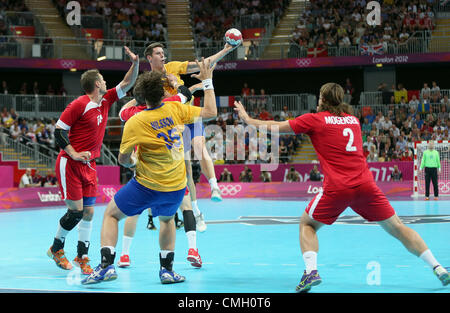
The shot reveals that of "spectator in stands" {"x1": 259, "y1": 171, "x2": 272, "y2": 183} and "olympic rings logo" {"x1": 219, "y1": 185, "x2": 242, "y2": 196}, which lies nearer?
"olympic rings logo" {"x1": 219, "y1": 185, "x2": 242, "y2": 196}

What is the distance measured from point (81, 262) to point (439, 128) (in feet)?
84.5

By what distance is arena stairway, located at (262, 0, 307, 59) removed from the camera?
122ft

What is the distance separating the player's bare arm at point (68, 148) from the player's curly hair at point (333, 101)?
335 cm

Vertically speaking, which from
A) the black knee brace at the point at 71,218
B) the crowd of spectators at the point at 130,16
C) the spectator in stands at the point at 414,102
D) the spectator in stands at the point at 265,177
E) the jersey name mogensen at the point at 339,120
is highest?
the crowd of spectators at the point at 130,16

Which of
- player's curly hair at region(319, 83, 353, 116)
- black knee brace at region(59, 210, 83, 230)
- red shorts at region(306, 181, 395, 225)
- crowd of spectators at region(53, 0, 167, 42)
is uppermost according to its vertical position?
crowd of spectators at region(53, 0, 167, 42)

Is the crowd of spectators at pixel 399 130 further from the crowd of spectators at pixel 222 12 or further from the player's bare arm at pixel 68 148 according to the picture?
the player's bare arm at pixel 68 148

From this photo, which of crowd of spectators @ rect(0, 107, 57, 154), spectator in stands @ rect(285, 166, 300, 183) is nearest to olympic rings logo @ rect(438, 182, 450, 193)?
spectator in stands @ rect(285, 166, 300, 183)

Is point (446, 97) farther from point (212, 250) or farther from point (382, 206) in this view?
point (382, 206)

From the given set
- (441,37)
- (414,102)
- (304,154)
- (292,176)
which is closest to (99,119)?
(292,176)

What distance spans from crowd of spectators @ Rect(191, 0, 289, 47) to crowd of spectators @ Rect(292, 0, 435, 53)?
262cm

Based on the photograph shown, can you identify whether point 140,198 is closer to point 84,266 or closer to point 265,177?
point 84,266

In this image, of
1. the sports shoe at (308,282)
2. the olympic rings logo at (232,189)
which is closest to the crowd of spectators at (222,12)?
the olympic rings logo at (232,189)

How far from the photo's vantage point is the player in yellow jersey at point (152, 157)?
Answer: 7.00 metres

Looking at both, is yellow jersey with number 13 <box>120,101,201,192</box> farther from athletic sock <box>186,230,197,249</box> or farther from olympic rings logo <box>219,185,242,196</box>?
olympic rings logo <box>219,185,242,196</box>
